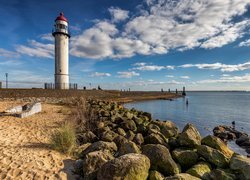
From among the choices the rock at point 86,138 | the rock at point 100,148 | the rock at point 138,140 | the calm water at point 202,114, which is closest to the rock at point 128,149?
the rock at point 100,148

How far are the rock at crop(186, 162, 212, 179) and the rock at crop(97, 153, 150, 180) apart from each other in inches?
55.1

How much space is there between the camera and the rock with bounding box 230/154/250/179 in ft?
18.1

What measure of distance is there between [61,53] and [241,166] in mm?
34167

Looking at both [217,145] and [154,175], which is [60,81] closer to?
[217,145]

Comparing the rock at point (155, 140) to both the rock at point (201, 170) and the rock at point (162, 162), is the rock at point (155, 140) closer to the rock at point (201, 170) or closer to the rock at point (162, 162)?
the rock at point (162, 162)

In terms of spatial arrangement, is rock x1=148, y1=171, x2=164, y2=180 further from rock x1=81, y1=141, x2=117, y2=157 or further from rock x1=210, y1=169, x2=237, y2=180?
rock x1=81, y1=141, x2=117, y2=157

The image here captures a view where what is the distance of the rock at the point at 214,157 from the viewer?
6.34 m

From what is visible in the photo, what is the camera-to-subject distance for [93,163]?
606 centimetres

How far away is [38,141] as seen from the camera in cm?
873

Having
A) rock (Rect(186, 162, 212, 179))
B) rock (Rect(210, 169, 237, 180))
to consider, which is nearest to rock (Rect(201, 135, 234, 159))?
rock (Rect(186, 162, 212, 179))

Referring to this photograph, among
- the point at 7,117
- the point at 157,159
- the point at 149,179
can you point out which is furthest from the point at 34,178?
the point at 7,117

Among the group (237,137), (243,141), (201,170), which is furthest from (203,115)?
(201,170)

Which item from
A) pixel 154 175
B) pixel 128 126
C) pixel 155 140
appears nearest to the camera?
pixel 154 175

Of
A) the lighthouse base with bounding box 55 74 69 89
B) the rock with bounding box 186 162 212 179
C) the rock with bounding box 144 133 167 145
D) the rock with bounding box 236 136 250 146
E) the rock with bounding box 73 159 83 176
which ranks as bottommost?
the rock with bounding box 236 136 250 146
